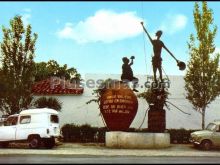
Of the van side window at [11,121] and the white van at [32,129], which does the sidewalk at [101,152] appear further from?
the van side window at [11,121]

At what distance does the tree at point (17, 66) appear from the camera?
28.6m

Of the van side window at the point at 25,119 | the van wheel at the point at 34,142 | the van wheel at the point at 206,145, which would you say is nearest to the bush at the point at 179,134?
the van wheel at the point at 206,145

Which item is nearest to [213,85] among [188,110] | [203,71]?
[203,71]

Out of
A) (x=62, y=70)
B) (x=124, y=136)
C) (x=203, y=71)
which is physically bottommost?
(x=124, y=136)

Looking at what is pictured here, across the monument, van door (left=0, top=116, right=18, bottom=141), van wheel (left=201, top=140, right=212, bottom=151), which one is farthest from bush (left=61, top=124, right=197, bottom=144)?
van door (left=0, top=116, right=18, bottom=141)

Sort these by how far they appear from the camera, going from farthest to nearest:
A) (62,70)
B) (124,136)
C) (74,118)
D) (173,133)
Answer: (62,70), (74,118), (173,133), (124,136)

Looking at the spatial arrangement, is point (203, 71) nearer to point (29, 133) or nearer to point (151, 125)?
point (151, 125)

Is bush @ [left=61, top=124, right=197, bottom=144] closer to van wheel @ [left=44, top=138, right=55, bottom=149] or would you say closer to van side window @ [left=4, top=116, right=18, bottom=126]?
van wheel @ [left=44, top=138, right=55, bottom=149]

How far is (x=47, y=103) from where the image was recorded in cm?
3086

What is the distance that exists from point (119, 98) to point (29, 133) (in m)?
5.14

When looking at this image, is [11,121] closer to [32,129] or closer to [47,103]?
[32,129]

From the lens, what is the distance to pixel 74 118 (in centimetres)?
3388

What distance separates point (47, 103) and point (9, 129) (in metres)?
5.97

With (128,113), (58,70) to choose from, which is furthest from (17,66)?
(58,70)
